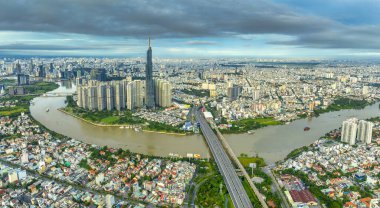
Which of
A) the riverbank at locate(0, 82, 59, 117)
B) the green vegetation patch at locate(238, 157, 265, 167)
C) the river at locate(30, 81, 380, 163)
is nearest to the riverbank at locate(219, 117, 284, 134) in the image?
the river at locate(30, 81, 380, 163)

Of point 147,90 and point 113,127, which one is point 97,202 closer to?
point 113,127

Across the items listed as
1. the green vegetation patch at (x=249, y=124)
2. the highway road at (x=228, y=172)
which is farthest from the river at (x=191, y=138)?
the green vegetation patch at (x=249, y=124)

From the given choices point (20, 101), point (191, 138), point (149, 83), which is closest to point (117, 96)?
point (149, 83)

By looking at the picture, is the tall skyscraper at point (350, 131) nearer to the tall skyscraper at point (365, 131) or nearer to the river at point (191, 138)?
the tall skyscraper at point (365, 131)

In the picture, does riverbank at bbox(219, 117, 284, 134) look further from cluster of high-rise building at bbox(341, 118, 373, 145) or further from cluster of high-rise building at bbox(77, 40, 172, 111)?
cluster of high-rise building at bbox(77, 40, 172, 111)

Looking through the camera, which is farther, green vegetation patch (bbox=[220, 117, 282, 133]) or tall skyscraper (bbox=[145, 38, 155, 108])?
tall skyscraper (bbox=[145, 38, 155, 108])

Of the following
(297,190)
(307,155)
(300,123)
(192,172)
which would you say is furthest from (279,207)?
(300,123)

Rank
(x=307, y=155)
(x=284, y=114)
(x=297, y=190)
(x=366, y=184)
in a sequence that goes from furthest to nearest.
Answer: (x=284, y=114) → (x=307, y=155) → (x=366, y=184) → (x=297, y=190)
